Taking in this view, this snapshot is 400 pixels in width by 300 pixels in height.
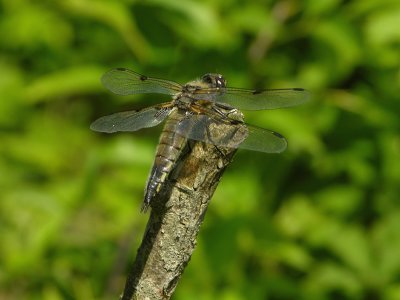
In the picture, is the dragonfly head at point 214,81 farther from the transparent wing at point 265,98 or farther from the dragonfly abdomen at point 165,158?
the dragonfly abdomen at point 165,158

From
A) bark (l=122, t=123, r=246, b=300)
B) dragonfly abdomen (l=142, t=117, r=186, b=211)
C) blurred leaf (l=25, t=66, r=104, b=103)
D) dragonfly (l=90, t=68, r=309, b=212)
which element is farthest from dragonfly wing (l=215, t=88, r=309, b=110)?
blurred leaf (l=25, t=66, r=104, b=103)

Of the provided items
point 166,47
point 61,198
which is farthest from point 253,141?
point 61,198

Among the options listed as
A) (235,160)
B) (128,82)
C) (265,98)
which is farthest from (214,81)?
(235,160)

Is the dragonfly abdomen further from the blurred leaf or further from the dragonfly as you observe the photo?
the blurred leaf

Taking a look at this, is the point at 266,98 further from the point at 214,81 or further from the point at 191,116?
the point at 191,116

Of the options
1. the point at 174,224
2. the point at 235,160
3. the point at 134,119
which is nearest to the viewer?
the point at 174,224

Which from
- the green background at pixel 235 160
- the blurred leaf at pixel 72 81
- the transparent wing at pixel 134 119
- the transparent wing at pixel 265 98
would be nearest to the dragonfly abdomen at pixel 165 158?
the transparent wing at pixel 134 119

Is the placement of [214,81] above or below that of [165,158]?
above
